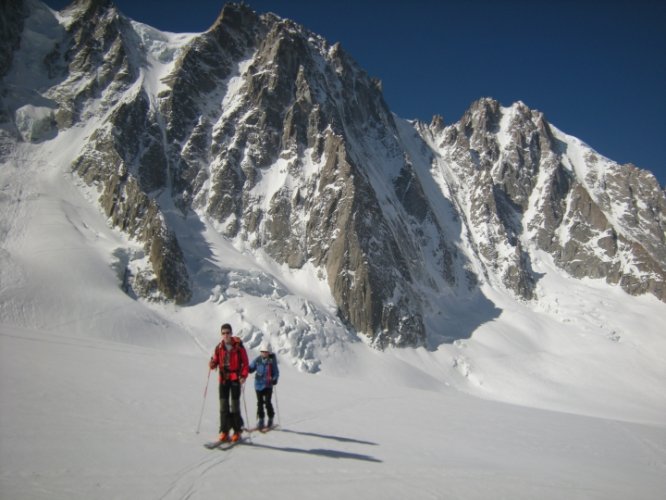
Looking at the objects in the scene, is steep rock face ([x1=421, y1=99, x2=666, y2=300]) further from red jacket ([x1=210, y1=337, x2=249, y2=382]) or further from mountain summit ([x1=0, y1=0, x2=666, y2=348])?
red jacket ([x1=210, y1=337, x2=249, y2=382])

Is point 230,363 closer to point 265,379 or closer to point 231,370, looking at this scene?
point 231,370

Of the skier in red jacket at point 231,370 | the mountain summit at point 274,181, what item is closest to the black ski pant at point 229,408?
the skier in red jacket at point 231,370

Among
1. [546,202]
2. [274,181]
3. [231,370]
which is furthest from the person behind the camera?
[546,202]

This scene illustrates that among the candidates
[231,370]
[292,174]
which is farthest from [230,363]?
[292,174]

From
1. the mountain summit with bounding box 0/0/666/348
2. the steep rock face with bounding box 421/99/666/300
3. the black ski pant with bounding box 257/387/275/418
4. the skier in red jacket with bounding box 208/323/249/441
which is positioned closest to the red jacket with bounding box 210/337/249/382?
the skier in red jacket with bounding box 208/323/249/441

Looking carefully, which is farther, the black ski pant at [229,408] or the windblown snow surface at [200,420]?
the black ski pant at [229,408]

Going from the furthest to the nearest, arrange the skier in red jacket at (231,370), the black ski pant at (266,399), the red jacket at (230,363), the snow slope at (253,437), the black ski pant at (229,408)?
the black ski pant at (266,399)
the red jacket at (230,363)
the skier in red jacket at (231,370)
the black ski pant at (229,408)
the snow slope at (253,437)

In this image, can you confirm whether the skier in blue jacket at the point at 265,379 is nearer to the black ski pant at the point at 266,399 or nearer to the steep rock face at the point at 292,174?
the black ski pant at the point at 266,399
